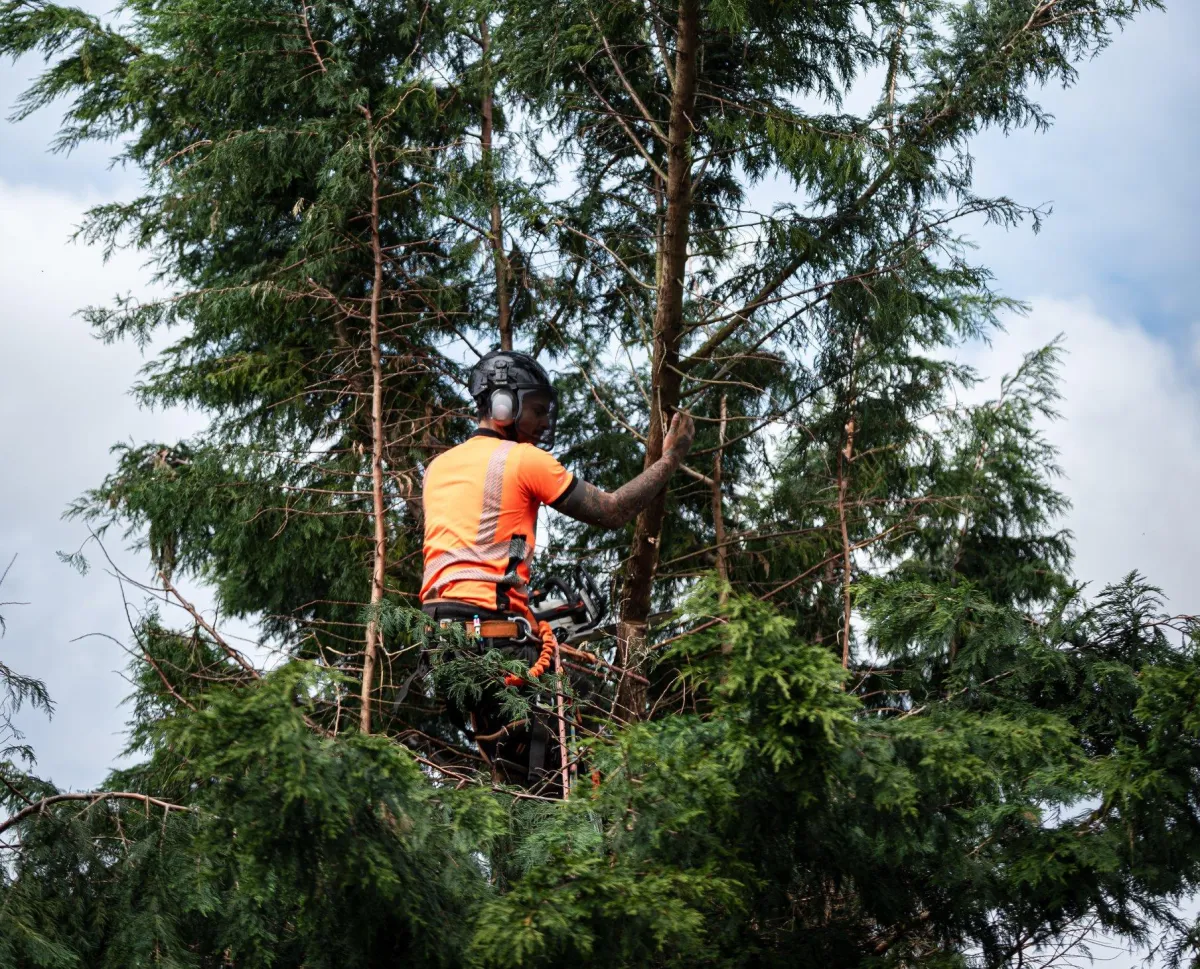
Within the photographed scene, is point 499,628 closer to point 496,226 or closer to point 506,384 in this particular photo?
point 506,384

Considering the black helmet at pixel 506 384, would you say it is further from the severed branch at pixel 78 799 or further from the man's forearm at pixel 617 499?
the severed branch at pixel 78 799

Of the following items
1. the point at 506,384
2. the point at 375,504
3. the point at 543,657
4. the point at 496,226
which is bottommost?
the point at 543,657

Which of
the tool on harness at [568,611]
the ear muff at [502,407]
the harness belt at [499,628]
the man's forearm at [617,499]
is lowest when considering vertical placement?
the harness belt at [499,628]

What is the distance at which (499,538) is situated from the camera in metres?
6.44

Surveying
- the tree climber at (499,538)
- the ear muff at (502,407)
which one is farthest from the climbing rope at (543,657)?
the ear muff at (502,407)

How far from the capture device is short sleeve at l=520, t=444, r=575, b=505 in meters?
6.46

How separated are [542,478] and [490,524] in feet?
0.96

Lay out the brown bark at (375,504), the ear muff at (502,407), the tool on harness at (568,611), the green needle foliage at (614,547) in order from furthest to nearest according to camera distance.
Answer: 1. the tool on harness at (568,611)
2. the ear muff at (502,407)
3. the brown bark at (375,504)
4. the green needle foliage at (614,547)

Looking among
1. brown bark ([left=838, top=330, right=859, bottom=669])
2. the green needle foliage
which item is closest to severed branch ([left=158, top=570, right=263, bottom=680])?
the green needle foliage

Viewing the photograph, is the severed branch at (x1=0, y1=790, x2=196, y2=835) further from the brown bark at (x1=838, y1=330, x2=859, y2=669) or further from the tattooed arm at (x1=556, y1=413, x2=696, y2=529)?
the brown bark at (x1=838, y1=330, x2=859, y2=669)

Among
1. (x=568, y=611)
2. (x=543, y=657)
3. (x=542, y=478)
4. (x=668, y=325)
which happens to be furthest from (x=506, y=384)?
(x=543, y=657)

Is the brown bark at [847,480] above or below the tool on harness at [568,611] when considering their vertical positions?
above

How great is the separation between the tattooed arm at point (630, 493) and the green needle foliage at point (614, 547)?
638 mm

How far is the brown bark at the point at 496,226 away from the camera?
8734 mm
